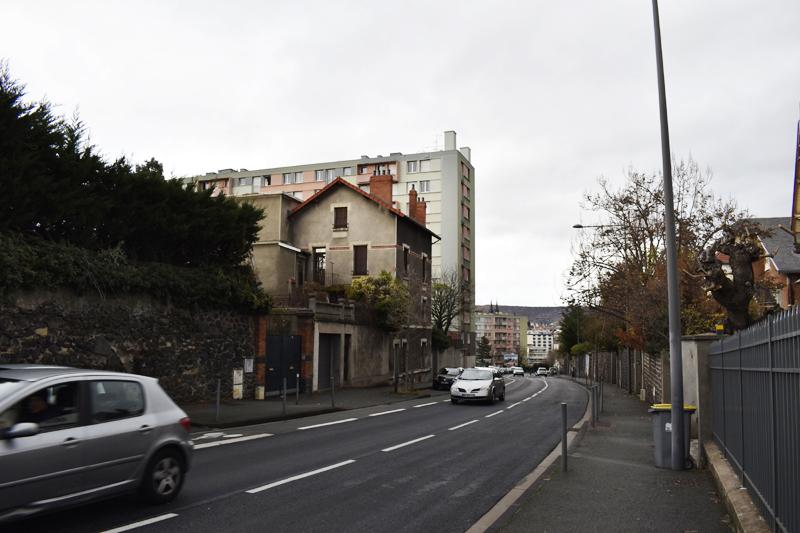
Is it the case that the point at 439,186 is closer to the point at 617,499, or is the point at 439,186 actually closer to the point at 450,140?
the point at 450,140

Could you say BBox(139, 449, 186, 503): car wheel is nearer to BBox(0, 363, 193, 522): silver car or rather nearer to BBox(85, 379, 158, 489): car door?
BBox(0, 363, 193, 522): silver car

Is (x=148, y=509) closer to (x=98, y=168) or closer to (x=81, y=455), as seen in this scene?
(x=81, y=455)

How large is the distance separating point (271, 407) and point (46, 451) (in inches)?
552

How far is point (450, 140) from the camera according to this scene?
247 ft

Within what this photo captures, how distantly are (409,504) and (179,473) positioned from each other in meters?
2.84

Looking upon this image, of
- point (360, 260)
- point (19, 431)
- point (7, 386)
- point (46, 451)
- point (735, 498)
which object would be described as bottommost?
point (735, 498)

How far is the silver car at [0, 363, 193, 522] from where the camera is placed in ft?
18.8

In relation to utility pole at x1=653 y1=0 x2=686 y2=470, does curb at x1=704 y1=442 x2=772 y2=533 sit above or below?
below

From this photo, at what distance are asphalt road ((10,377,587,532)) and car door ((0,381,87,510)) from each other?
56cm

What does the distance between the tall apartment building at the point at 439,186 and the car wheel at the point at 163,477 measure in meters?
59.2

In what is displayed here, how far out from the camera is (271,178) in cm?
8494

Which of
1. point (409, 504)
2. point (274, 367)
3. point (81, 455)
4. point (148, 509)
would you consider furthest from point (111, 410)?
point (274, 367)

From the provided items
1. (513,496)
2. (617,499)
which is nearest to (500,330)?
(617,499)

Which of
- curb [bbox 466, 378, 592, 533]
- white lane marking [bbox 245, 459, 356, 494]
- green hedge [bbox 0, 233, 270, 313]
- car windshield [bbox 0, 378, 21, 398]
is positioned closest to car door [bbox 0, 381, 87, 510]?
car windshield [bbox 0, 378, 21, 398]
